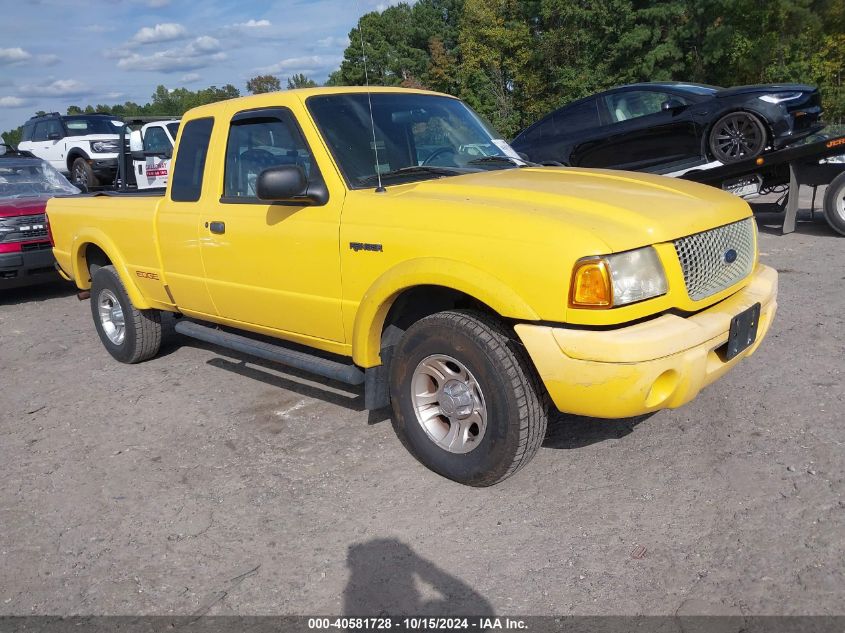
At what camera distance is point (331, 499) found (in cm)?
363

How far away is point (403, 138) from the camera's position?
430 centimetres

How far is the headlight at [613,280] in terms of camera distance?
9.70 feet

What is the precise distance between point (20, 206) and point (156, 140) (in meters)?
4.76

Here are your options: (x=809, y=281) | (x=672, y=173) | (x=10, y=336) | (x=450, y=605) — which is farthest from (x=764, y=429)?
(x=10, y=336)

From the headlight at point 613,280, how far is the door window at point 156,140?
457 inches

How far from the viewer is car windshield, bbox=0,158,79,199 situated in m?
10.0

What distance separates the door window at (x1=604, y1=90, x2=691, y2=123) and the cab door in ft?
24.2

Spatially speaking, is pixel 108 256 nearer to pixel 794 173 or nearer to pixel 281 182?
pixel 281 182

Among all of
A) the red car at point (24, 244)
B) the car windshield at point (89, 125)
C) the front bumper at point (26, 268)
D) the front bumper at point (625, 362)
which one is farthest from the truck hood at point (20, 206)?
the car windshield at point (89, 125)

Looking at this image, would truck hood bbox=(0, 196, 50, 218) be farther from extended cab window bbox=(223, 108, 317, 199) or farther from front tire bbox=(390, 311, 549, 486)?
front tire bbox=(390, 311, 549, 486)

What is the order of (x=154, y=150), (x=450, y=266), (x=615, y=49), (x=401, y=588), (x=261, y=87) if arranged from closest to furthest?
(x=401, y=588)
(x=450, y=266)
(x=261, y=87)
(x=154, y=150)
(x=615, y=49)

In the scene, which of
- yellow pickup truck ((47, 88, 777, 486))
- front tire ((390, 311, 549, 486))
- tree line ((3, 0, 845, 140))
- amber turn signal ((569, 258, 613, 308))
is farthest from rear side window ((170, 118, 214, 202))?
tree line ((3, 0, 845, 140))

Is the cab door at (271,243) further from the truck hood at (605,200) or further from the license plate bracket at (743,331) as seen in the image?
the license plate bracket at (743,331)

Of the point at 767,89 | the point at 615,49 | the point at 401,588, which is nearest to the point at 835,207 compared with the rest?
the point at 767,89
